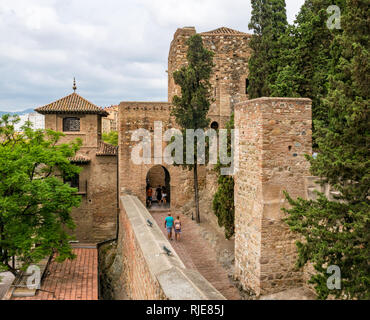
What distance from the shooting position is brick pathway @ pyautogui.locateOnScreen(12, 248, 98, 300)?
12.9 m

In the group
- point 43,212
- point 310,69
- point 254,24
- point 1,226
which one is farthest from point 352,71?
point 1,226

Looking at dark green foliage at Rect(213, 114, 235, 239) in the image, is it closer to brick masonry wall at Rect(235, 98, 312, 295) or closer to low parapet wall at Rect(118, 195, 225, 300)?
low parapet wall at Rect(118, 195, 225, 300)

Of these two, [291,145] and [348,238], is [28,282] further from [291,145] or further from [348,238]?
[348,238]

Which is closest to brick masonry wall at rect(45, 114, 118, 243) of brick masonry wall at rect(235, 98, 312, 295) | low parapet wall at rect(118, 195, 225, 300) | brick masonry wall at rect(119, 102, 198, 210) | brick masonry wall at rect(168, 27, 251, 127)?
brick masonry wall at rect(119, 102, 198, 210)

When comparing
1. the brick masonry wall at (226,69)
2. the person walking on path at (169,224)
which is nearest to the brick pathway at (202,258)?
the person walking on path at (169,224)

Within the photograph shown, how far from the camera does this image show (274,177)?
28.7ft

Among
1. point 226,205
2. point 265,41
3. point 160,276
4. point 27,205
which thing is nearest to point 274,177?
point 160,276

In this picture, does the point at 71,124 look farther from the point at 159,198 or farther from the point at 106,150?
the point at 159,198

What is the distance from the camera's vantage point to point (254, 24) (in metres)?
16.0

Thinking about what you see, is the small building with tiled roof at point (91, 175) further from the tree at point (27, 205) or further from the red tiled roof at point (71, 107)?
the tree at point (27, 205)

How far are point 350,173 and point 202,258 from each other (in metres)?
7.35

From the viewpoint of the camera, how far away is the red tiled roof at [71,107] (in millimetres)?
20266

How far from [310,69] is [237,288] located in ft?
27.9

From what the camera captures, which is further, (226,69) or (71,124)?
(71,124)
